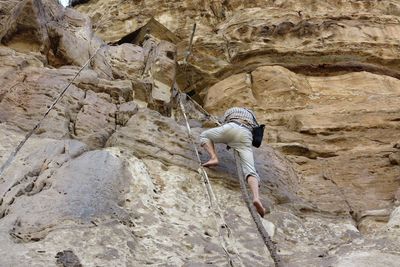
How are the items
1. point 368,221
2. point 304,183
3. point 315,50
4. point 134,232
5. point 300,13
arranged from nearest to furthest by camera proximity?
1. point 134,232
2. point 368,221
3. point 304,183
4. point 315,50
5. point 300,13

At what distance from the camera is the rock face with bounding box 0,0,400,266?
7641 mm

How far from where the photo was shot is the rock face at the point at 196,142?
25.1ft

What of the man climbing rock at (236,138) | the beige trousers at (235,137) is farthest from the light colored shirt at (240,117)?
the beige trousers at (235,137)

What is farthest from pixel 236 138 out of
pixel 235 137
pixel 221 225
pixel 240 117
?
pixel 221 225

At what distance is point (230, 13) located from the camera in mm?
22250

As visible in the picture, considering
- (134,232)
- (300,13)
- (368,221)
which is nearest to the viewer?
(134,232)

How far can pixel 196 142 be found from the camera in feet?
35.6

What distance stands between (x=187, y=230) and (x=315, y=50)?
10.8m

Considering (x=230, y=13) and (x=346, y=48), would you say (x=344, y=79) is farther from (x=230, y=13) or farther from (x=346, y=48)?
(x=230, y=13)

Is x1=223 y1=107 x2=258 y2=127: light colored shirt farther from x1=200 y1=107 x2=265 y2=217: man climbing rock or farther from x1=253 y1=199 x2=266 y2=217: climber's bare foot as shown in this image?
x1=253 y1=199 x2=266 y2=217: climber's bare foot

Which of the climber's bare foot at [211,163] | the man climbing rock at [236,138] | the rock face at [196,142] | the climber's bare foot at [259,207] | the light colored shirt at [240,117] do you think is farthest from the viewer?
the light colored shirt at [240,117]

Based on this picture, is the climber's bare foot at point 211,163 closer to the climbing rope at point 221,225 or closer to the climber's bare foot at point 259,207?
the climbing rope at point 221,225

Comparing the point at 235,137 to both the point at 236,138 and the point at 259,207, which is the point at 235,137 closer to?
the point at 236,138

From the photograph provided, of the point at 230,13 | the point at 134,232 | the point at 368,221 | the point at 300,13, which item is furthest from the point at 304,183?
the point at 230,13
